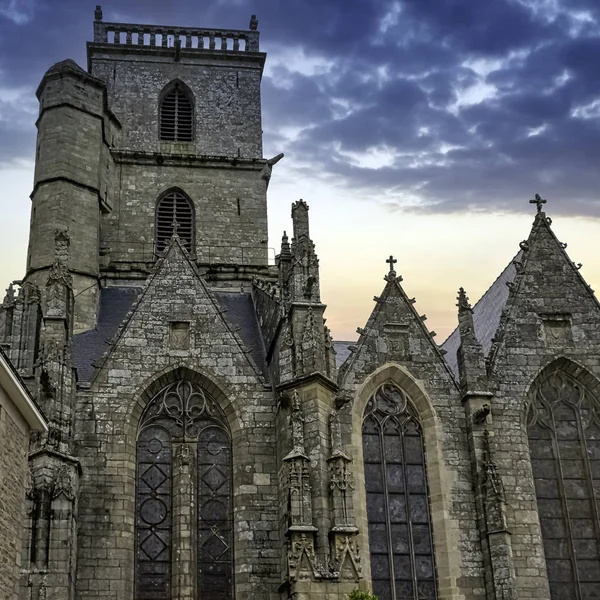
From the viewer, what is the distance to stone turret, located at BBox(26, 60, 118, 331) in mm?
26156

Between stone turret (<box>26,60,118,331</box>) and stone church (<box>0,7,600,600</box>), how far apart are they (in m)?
0.45

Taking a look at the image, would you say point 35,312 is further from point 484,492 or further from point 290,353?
point 484,492

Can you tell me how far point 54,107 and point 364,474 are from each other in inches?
526

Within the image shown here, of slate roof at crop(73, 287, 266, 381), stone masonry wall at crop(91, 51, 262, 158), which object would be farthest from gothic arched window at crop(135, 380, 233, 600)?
stone masonry wall at crop(91, 51, 262, 158)

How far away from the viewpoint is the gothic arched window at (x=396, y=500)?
20.5 m

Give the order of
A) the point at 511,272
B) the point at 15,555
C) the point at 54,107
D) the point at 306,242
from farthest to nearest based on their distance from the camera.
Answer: the point at 54,107 < the point at 511,272 < the point at 306,242 < the point at 15,555

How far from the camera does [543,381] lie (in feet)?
74.5

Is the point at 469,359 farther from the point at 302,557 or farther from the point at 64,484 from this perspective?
the point at 64,484

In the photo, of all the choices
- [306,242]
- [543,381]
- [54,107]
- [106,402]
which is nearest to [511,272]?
[543,381]

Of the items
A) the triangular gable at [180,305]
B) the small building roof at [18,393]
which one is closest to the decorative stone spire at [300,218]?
the triangular gable at [180,305]

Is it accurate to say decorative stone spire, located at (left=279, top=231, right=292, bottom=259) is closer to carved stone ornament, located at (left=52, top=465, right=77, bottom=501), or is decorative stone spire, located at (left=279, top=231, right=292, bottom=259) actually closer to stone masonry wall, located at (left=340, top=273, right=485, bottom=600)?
stone masonry wall, located at (left=340, top=273, right=485, bottom=600)

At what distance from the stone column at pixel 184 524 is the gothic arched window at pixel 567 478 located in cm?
690

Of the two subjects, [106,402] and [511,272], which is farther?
[511,272]

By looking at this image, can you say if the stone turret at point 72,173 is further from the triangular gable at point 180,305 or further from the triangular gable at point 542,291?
the triangular gable at point 542,291
